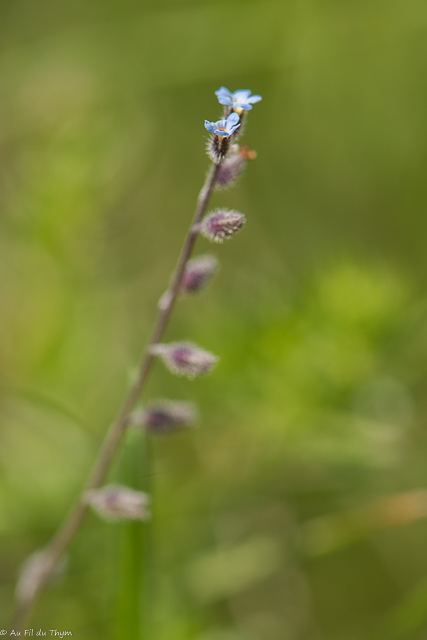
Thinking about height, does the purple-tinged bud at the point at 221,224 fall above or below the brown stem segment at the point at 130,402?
above

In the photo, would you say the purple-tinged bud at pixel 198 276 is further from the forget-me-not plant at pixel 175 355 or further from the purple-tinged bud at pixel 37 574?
the purple-tinged bud at pixel 37 574

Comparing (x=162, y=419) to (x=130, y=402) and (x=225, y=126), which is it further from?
(x=225, y=126)

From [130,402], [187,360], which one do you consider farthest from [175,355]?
[130,402]

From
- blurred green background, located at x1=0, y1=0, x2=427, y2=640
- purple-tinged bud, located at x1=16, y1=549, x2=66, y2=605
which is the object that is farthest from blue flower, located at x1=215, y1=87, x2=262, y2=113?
blurred green background, located at x1=0, y1=0, x2=427, y2=640

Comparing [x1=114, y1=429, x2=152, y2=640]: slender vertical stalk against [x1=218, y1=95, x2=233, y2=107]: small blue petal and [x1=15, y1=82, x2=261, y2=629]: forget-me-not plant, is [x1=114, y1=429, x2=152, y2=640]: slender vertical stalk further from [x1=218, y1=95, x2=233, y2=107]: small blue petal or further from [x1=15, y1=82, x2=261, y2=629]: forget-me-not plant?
[x1=218, y1=95, x2=233, y2=107]: small blue petal

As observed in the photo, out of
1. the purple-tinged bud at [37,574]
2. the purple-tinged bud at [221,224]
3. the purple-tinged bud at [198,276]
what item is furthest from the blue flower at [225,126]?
the purple-tinged bud at [37,574]
